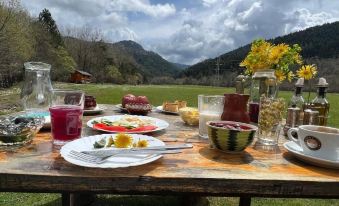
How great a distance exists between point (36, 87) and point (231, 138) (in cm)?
134

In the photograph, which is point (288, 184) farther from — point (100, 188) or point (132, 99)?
point (132, 99)

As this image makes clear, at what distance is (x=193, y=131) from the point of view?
6.73ft

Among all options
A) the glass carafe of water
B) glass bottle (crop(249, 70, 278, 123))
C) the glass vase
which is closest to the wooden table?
the glass vase

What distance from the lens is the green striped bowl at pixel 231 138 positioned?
1371mm

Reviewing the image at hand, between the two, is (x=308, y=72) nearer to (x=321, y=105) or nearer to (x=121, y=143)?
(x=321, y=105)

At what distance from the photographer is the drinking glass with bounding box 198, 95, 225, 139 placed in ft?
5.81

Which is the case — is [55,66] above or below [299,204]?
above

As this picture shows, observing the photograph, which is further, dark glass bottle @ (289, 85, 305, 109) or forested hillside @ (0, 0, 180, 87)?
forested hillside @ (0, 0, 180, 87)

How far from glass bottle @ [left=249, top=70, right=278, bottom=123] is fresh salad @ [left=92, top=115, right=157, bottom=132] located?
751mm

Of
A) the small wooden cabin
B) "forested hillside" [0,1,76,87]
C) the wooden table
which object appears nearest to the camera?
the wooden table

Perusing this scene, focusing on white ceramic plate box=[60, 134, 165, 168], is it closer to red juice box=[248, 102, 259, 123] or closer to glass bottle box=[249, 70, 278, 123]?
glass bottle box=[249, 70, 278, 123]

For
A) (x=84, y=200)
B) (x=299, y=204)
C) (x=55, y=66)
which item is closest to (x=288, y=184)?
→ (x=84, y=200)

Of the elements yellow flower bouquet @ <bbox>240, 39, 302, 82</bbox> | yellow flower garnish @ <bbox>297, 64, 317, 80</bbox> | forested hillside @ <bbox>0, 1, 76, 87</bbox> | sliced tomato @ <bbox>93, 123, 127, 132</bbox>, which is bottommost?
sliced tomato @ <bbox>93, 123, 127, 132</bbox>

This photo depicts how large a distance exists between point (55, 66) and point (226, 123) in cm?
5289
